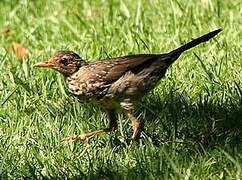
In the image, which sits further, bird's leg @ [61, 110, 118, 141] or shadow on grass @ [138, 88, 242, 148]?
bird's leg @ [61, 110, 118, 141]

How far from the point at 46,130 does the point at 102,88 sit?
61 centimetres


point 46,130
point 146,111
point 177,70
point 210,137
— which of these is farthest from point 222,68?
point 46,130

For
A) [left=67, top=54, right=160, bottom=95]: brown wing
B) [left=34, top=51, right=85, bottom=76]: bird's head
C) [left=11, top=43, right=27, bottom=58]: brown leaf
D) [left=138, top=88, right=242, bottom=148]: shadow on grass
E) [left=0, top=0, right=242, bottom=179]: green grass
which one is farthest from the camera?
[left=11, top=43, right=27, bottom=58]: brown leaf

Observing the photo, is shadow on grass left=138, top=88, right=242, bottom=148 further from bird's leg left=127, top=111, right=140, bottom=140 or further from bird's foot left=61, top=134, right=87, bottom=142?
bird's foot left=61, top=134, right=87, bottom=142

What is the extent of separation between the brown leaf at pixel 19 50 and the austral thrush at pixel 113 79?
78.0 inches

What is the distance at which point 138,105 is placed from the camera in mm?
5703

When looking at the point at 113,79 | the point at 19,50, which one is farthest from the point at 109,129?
the point at 19,50

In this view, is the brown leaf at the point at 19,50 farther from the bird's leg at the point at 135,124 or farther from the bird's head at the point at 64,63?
the bird's leg at the point at 135,124

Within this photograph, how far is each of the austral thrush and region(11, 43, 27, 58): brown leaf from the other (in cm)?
198

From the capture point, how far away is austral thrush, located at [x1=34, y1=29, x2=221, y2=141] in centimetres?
504

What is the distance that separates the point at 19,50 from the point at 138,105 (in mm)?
2224

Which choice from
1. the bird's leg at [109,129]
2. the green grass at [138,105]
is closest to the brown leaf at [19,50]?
the green grass at [138,105]

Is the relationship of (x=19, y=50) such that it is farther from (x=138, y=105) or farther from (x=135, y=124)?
(x=135, y=124)

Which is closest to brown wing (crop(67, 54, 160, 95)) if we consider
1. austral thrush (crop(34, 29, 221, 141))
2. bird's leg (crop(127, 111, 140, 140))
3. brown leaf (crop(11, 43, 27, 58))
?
austral thrush (crop(34, 29, 221, 141))
